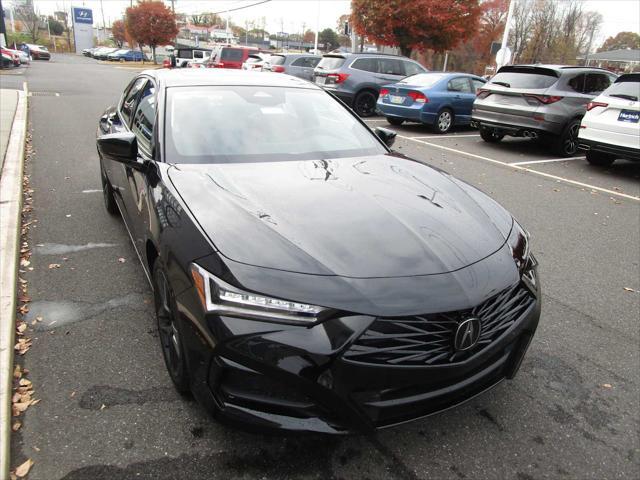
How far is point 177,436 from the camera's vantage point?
2.23 m

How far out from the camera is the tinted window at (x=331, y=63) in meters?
13.7

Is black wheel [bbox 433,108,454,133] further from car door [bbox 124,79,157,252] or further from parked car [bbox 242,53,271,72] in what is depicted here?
parked car [bbox 242,53,271,72]

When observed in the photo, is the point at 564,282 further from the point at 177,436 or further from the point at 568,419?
the point at 177,436

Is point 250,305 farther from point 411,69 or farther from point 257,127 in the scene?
point 411,69

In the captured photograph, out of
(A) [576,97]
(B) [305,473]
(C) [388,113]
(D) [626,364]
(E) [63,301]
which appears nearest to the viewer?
(B) [305,473]

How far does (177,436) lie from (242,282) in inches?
35.4

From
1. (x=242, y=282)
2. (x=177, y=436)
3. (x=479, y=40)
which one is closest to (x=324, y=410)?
(x=242, y=282)

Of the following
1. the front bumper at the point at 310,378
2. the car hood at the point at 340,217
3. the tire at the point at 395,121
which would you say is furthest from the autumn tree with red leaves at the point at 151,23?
the front bumper at the point at 310,378

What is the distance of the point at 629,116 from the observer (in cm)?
757

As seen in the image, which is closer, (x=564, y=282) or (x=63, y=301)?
(x=63, y=301)

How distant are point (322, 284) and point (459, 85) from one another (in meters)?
11.3

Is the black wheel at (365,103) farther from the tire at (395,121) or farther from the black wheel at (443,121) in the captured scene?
the black wheel at (443,121)

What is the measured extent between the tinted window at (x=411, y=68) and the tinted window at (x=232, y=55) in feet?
40.7

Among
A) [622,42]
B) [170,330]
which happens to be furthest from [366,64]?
[622,42]
